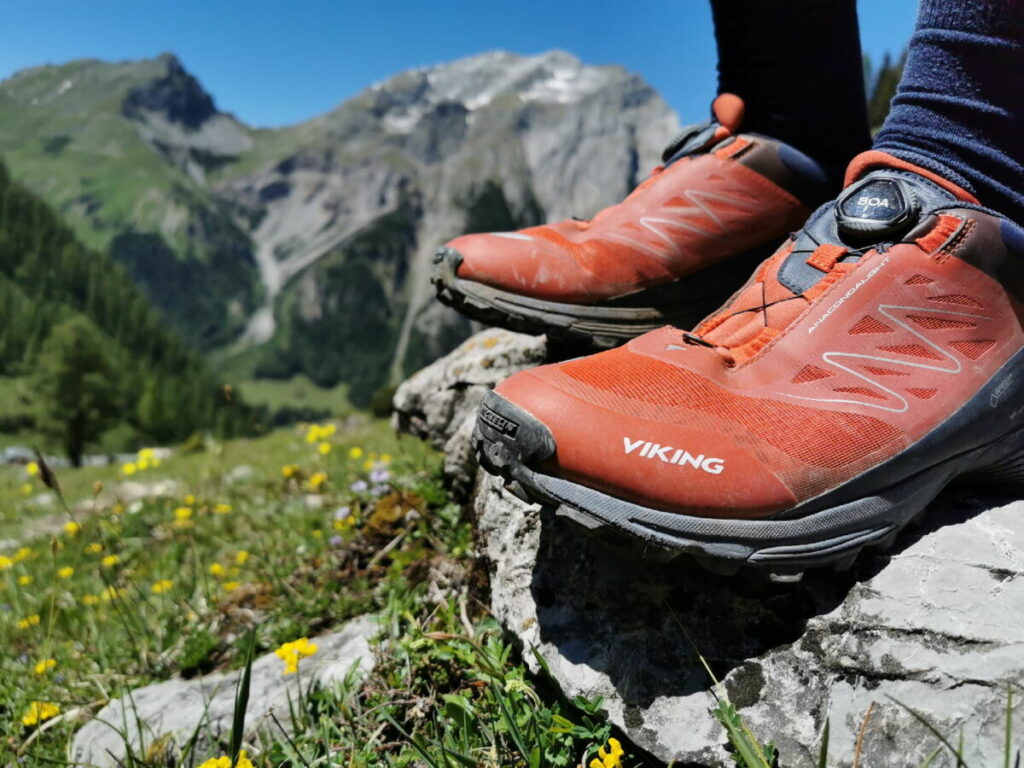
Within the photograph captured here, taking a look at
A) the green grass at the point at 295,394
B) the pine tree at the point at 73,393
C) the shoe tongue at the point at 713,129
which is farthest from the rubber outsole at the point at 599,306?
the green grass at the point at 295,394

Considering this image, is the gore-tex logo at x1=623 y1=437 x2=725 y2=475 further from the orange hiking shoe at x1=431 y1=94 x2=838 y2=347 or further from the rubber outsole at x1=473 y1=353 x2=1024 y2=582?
the orange hiking shoe at x1=431 y1=94 x2=838 y2=347

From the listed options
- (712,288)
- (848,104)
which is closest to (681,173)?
(712,288)

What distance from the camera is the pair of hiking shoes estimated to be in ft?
4.68

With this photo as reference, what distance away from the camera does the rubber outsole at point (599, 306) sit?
223 cm

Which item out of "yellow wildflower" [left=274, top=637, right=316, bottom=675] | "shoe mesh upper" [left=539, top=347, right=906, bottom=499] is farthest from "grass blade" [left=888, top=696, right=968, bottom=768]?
"yellow wildflower" [left=274, top=637, right=316, bottom=675]

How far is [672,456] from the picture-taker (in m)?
1.46

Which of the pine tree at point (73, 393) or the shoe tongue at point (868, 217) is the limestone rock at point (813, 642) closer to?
the shoe tongue at point (868, 217)

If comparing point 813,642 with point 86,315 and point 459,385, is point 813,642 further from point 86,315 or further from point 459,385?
point 86,315

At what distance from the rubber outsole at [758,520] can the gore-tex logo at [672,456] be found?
4.2 inches

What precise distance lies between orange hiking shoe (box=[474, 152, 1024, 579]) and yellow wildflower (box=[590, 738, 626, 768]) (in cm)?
43

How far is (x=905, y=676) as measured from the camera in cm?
133

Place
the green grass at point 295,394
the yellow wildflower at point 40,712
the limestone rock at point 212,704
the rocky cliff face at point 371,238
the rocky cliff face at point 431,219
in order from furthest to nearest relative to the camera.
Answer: the rocky cliff face at point 371,238 → the rocky cliff face at point 431,219 → the green grass at point 295,394 → the yellow wildflower at point 40,712 → the limestone rock at point 212,704

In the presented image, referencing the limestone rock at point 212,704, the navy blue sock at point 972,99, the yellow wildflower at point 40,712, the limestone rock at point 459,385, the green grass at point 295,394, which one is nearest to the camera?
the navy blue sock at point 972,99

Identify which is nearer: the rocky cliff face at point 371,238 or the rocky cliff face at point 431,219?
the rocky cliff face at point 431,219
